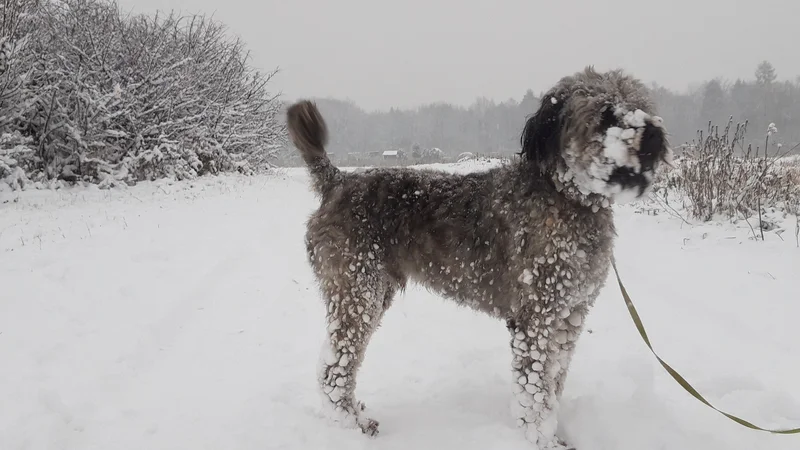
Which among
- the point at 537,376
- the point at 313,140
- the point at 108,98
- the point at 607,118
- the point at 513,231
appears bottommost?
the point at 537,376

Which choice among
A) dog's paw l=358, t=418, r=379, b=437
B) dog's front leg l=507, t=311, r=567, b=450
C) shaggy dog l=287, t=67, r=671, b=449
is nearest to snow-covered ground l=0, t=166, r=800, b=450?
dog's paw l=358, t=418, r=379, b=437

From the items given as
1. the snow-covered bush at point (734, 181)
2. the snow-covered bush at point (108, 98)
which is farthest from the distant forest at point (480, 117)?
the snow-covered bush at point (734, 181)

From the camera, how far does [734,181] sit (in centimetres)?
753

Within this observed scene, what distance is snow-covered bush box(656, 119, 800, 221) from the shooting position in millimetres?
7277

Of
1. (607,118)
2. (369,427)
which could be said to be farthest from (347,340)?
(607,118)

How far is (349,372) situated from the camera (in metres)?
3.17

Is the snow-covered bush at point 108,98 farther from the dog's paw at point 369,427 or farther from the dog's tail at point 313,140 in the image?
the dog's paw at point 369,427

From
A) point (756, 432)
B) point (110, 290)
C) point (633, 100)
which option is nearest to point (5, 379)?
point (110, 290)

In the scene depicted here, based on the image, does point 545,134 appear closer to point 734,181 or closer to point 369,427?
point 369,427

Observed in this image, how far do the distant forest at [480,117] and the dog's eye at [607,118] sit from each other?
97.5 feet

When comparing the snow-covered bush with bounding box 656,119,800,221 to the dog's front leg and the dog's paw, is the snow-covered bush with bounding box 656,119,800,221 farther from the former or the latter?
the dog's paw

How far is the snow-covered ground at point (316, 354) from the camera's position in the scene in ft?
9.71

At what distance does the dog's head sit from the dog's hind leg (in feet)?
4.81

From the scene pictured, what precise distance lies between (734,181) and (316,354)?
7648 mm
